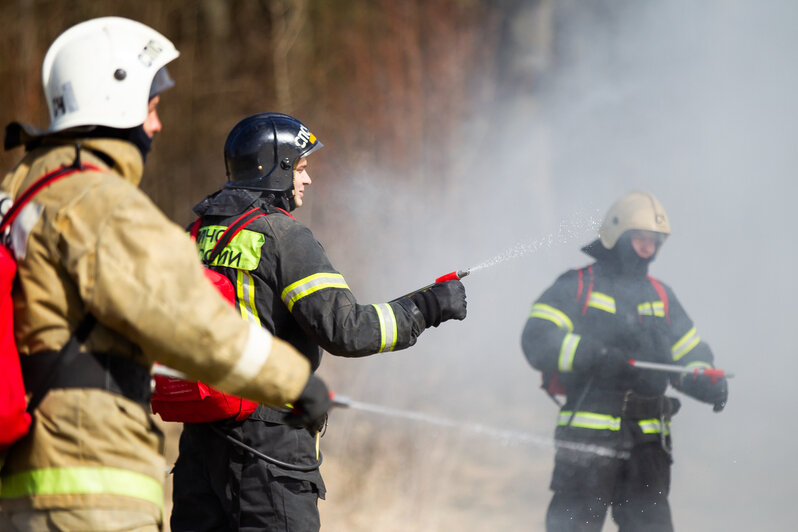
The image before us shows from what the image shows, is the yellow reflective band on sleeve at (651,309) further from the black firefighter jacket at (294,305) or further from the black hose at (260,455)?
the black hose at (260,455)

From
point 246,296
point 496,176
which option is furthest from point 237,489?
point 496,176

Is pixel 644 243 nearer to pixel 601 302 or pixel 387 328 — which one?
pixel 601 302

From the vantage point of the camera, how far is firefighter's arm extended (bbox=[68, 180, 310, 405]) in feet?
6.24

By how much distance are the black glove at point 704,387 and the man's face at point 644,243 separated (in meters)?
0.64

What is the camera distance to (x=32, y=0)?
10.5 metres

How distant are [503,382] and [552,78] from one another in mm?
4516

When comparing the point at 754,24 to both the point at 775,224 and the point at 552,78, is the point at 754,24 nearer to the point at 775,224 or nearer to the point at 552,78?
the point at 775,224

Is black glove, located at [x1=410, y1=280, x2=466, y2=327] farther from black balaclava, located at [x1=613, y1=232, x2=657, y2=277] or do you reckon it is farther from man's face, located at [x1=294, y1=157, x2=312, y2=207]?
black balaclava, located at [x1=613, y1=232, x2=657, y2=277]

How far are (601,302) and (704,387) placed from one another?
67 centimetres

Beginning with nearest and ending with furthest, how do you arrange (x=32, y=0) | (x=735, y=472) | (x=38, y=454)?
(x=38, y=454) → (x=735, y=472) → (x=32, y=0)

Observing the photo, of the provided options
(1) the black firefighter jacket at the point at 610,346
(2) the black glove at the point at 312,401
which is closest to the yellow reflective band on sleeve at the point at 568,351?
(1) the black firefighter jacket at the point at 610,346

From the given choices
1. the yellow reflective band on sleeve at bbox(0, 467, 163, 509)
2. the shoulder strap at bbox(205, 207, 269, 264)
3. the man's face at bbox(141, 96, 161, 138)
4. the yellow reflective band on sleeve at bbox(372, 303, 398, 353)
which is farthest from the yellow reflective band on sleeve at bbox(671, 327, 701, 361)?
the yellow reflective band on sleeve at bbox(0, 467, 163, 509)

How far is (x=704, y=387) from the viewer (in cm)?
470

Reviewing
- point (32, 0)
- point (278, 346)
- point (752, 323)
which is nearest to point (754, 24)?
point (752, 323)
